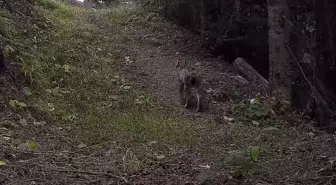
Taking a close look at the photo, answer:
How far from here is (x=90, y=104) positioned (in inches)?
267

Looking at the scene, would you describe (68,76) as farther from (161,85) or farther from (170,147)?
(170,147)

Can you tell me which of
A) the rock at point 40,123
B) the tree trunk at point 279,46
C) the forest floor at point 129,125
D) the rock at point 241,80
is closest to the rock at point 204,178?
the forest floor at point 129,125

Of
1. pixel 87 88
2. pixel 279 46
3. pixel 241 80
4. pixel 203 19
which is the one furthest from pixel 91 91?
pixel 203 19

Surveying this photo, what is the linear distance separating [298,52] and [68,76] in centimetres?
409

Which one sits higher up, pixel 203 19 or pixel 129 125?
pixel 203 19

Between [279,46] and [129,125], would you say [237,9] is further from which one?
[129,125]

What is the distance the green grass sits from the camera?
582 cm

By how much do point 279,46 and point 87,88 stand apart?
2.85 meters

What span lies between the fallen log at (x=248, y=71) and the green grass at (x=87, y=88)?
227cm

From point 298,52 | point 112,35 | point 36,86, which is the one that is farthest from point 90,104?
point 112,35

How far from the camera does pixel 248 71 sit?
32.6 ft

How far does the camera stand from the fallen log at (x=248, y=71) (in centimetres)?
966

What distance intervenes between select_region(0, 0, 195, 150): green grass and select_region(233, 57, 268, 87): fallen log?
227 cm

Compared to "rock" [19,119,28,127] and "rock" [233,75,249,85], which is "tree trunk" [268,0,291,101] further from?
"rock" [19,119,28,127]
